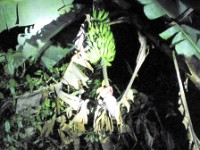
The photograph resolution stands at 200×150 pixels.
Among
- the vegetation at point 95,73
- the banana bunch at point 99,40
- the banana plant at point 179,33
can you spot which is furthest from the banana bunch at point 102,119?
the banana plant at point 179,33

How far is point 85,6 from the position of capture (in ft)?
4.59

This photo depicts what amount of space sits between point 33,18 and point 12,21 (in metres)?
0.09

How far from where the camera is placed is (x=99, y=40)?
3.79 ft

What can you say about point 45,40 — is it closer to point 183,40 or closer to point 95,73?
point 95,73

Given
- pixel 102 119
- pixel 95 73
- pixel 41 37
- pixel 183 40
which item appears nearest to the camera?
pixel 183 40

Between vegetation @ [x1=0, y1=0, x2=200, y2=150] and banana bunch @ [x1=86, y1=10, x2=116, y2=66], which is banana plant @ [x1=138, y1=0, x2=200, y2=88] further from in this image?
banana bunch @ [x1=86, y1=10, x2=116, y2=66]

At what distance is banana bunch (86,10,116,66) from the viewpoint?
1.16 metres

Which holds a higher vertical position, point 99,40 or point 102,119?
point 99,40

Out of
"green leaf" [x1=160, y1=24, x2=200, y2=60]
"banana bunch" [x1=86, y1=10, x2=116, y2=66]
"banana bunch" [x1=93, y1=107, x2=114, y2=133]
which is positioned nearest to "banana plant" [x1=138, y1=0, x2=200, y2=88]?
"green leaf" [x1=160, y1=24, x2=200, y2=60]

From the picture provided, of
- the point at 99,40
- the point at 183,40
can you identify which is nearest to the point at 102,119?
the point at 99,40

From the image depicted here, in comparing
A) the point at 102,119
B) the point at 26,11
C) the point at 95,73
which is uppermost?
the point at 26,11

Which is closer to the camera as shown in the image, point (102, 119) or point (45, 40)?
point (102, 119)

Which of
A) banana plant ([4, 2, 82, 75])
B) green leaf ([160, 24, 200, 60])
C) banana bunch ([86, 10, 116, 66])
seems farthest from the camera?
banana plant ([4, 2, 82, 75])

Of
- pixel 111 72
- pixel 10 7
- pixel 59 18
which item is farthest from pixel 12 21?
pixel 111 72
